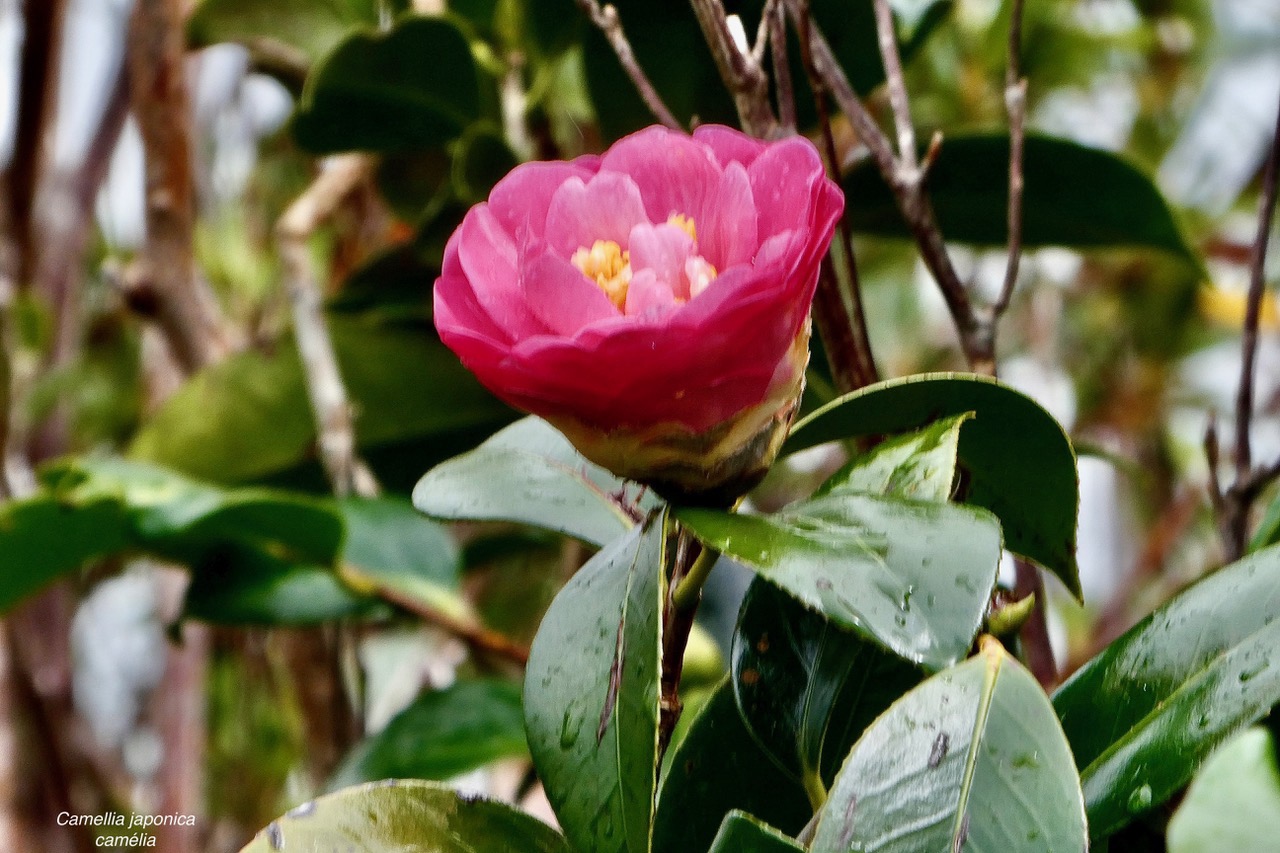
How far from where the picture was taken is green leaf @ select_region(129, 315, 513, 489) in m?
0.91

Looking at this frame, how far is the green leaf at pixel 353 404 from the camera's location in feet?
2.99

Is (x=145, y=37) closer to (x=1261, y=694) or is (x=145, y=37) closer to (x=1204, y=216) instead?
(x=1261, y=694)

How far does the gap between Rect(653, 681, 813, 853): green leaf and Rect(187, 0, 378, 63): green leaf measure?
30.9 inches

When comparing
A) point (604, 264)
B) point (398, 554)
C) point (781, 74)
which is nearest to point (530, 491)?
point (604, 264)

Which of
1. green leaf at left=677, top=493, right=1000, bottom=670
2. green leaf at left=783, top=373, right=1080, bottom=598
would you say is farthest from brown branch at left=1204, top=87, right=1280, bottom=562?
green leaf at left=677, top=493, right=1000, bottom=670

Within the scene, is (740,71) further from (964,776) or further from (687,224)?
(964,776)

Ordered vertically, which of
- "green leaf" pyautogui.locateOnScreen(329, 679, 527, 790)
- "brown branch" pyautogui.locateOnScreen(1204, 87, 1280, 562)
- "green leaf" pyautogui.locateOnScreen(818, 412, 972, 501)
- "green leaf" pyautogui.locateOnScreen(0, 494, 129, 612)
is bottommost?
"green leaf" pyautogui.locateOnScreen(329, 679, 527, 790)

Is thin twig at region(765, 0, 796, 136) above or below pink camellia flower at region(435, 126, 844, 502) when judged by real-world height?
above

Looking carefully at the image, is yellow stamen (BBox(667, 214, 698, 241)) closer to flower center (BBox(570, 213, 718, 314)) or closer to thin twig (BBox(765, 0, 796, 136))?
flower center (BBox(570, 213, 718, 314))

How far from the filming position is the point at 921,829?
30 centimetres

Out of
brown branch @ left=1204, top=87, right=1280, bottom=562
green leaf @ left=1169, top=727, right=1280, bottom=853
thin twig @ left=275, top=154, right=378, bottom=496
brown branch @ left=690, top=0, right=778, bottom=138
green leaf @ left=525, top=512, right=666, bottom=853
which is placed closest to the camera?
green leaf @ left=1169, top=727, right=1280, bottom=853

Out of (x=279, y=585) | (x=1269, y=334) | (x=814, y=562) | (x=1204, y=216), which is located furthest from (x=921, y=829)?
(x=1269, y=334)

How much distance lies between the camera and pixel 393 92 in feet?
2.72

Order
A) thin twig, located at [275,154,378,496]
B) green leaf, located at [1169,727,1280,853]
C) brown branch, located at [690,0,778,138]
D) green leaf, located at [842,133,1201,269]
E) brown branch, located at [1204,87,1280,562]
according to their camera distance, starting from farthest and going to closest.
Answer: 1. thin twig, located at [275,154,378,496]
2. green leaf, located at [842,133,1201,269]
3. brown branch, located at [1204,87,1280,562]
4. brown branch, located at [690,0,778,138]
5. green leaf, located at [1169,727,1280,853]
